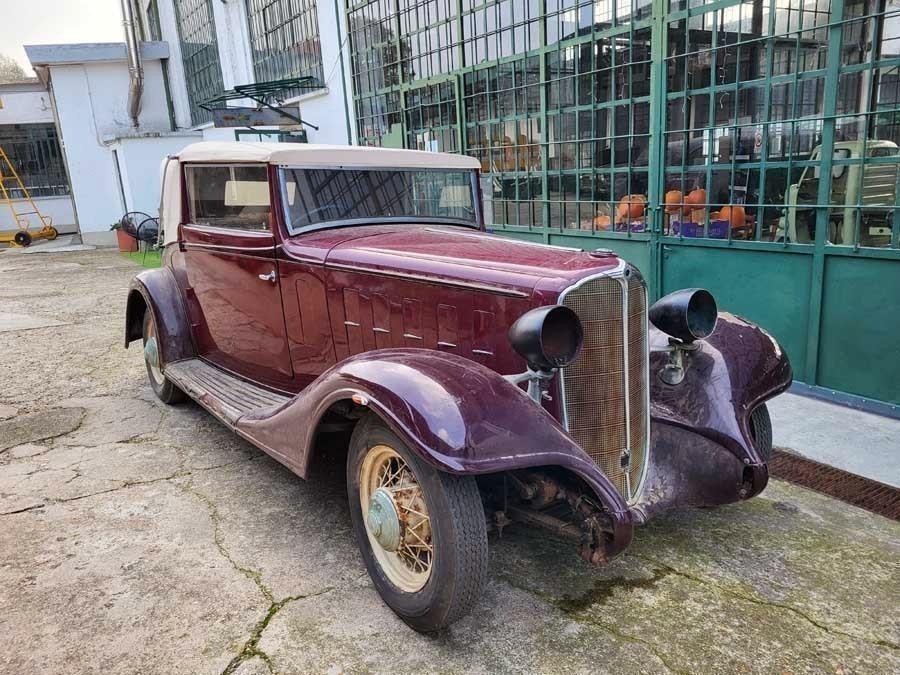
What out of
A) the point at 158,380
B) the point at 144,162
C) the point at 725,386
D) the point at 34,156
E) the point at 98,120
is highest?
the point at 98,120

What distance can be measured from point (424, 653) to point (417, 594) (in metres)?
0.19

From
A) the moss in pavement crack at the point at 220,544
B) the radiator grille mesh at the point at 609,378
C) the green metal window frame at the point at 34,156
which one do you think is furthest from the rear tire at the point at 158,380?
the green metal window frame at the point at 34,156

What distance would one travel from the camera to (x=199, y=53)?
1512 cm

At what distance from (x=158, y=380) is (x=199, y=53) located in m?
12.7

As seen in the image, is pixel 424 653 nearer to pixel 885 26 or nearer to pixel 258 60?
pixel 885 26

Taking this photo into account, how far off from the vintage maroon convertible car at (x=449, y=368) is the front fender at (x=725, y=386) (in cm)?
1

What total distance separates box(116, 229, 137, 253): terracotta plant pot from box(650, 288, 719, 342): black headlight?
14523 mm

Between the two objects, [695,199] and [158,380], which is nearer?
[158,380]

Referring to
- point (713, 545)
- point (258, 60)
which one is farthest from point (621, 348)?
point (258, 60)

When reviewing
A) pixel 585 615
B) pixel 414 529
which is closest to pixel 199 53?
pixel 414 529

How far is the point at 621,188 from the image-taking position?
5.67m

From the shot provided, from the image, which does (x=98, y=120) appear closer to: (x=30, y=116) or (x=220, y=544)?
(x=30, y=116)

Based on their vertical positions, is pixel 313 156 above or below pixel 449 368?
above

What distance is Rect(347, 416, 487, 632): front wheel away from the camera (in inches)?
86.7
